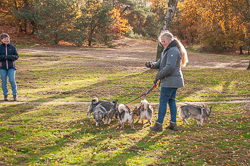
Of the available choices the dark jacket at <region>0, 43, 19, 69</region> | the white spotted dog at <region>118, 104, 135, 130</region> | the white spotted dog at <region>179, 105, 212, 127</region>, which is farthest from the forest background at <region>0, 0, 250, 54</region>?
the white spotted dog at <region>118, 104, 135, 130</region>

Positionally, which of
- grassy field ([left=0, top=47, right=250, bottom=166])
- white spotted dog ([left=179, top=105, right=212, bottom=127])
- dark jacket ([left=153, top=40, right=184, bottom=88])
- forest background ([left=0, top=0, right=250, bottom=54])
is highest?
forest background ([left=0, top=0, right=250, bottom=54])

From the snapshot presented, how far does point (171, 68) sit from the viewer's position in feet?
21.3

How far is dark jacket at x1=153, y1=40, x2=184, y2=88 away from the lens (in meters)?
6.50

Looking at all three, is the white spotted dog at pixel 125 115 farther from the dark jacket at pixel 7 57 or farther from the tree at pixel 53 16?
the tree at pixel 53 16

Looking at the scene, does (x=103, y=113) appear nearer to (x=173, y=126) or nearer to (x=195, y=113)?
(x=173, y=126)

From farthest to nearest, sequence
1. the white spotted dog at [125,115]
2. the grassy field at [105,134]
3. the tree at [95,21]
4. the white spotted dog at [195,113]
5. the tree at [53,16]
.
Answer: the tree at [95,21]
the tree at [53,16]
the white spotted dog at [195,113]
the white spotted dog at [125,115]
the grassy field at [105,134]

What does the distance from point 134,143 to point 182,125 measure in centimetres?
221

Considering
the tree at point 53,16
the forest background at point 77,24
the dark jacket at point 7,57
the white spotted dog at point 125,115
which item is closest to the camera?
the white spotted dog at point 125,115

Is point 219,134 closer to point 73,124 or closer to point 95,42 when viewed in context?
point 73,124

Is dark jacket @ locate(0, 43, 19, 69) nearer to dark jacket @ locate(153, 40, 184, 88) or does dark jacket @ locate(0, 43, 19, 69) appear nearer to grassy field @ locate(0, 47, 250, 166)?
grassy field @ locate(0, 47, 250, 166)

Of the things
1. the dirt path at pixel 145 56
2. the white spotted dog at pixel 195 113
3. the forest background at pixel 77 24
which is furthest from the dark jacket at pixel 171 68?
the forest background at pixel 77 24

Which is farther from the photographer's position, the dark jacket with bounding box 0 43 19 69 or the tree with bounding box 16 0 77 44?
the tree with bounding box 16 0 77 44

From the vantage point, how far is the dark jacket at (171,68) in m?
6.50

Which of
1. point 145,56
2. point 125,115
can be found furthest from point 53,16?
point 125,115
